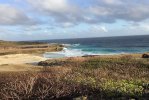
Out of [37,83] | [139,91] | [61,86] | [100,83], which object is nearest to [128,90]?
[139,91]

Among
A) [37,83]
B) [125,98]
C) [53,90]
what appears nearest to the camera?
[125,98]

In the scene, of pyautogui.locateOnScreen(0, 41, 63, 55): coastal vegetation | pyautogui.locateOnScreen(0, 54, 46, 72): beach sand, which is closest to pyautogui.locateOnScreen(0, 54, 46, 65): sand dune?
pyautogui.locateOnScreen(0, 54, 46, 72): beach sand

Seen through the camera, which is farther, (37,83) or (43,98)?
(37,83)

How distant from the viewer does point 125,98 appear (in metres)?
10.7

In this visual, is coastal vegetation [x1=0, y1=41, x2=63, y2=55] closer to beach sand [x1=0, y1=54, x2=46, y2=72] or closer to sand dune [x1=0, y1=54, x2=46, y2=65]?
sand dune [x1=0, y1=54, x2=46, y2=65]

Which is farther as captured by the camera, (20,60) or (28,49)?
(28,49)

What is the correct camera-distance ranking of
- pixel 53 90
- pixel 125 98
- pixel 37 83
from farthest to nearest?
pixel 37 83
pixel 53 90
pixel 125 98

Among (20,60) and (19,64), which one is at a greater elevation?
(19,64)

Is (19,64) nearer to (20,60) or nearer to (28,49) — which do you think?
(20,60)

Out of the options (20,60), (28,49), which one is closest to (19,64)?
(20,60)

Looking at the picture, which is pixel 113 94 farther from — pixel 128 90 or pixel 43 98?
pixel 43 98

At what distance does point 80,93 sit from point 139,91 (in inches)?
73.2

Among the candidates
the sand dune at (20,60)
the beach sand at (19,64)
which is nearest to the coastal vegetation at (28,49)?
the sand dune at (20,60)

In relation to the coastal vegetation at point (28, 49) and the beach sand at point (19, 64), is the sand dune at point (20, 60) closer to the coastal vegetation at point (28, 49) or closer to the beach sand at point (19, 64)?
the beach sand at point (19, 64)
